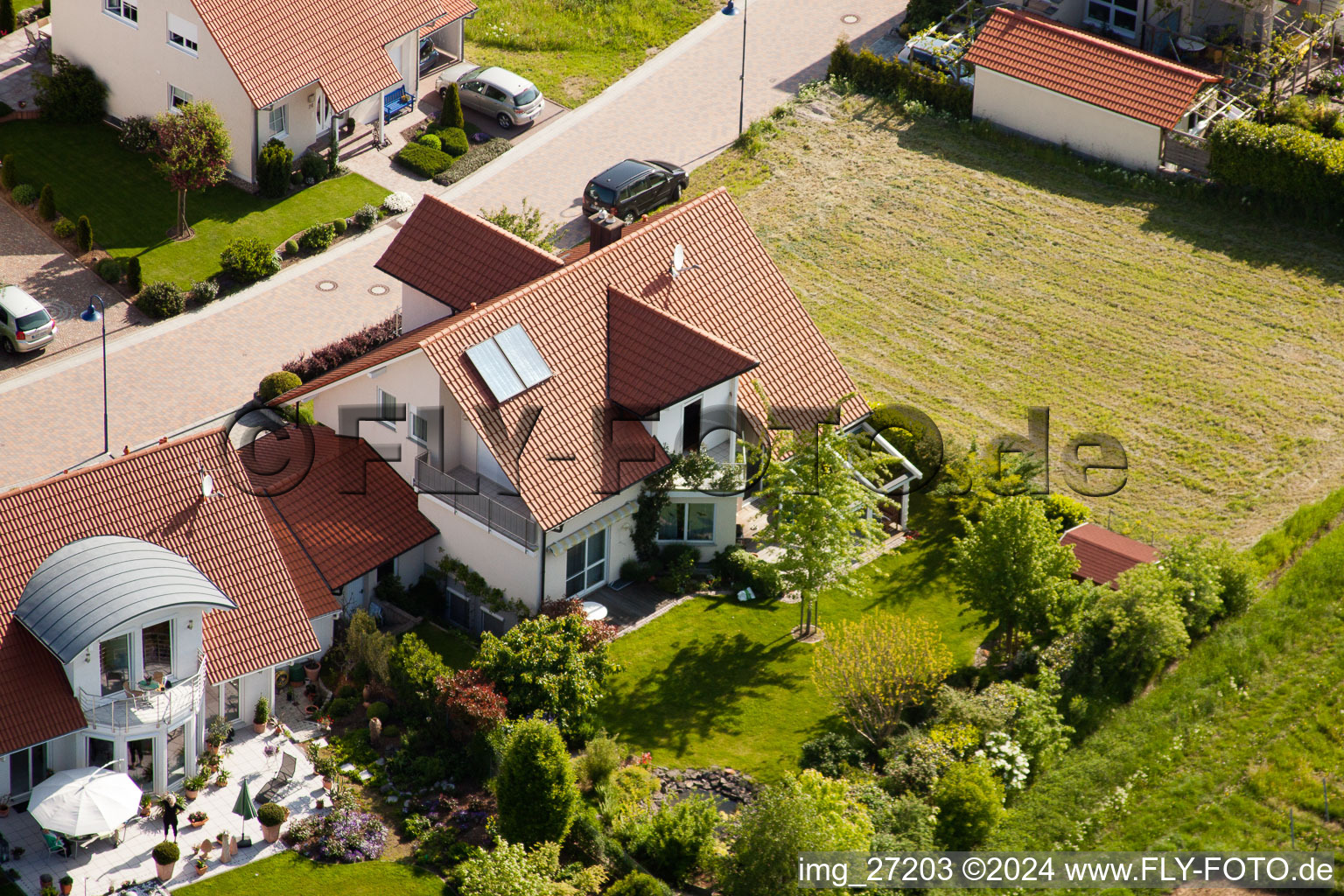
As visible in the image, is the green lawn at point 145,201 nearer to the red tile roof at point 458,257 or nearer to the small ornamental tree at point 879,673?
the red tile roof at point 458,257

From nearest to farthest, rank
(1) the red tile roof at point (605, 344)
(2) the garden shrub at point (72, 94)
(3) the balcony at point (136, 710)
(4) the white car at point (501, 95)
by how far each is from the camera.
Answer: (3) the balcony at point (136, 710)
(1) the red tile roof at point (605, 344)
(2) the garden shrub at point (72, 94)
(4) the white car at point (501, 95)

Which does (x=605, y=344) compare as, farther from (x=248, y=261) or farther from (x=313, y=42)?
(x=313, y=42)

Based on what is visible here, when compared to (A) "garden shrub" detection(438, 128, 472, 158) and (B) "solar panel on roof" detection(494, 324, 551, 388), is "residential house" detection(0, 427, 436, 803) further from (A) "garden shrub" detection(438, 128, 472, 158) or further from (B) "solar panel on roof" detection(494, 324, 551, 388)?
(A) "garden shrub" detection(438, 128, 472, 158)

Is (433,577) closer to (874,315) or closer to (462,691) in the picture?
(462,691)

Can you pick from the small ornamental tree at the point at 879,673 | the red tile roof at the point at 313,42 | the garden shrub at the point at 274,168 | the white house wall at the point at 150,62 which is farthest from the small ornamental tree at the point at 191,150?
the small ornamental tree at the point at 879,673

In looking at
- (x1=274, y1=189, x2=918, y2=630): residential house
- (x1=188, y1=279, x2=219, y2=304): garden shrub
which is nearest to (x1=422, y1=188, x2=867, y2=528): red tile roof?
(x1=274, y1=189, x2=918, y2=630): residential house

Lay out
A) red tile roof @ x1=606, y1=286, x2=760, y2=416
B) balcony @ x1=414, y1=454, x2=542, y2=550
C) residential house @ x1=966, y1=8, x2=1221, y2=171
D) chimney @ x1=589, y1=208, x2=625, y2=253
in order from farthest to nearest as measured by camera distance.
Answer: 1. residential house @ x1=966, y1=8, x2=1221, y2=171
2. chimney @ x1=589, y1=208, x2=625, y2=253
3. red tile roof @ x1=606, y1=286, x2=760, y2=416
4. balcony @ x1=414, y1=454, x2=542, y2=550
